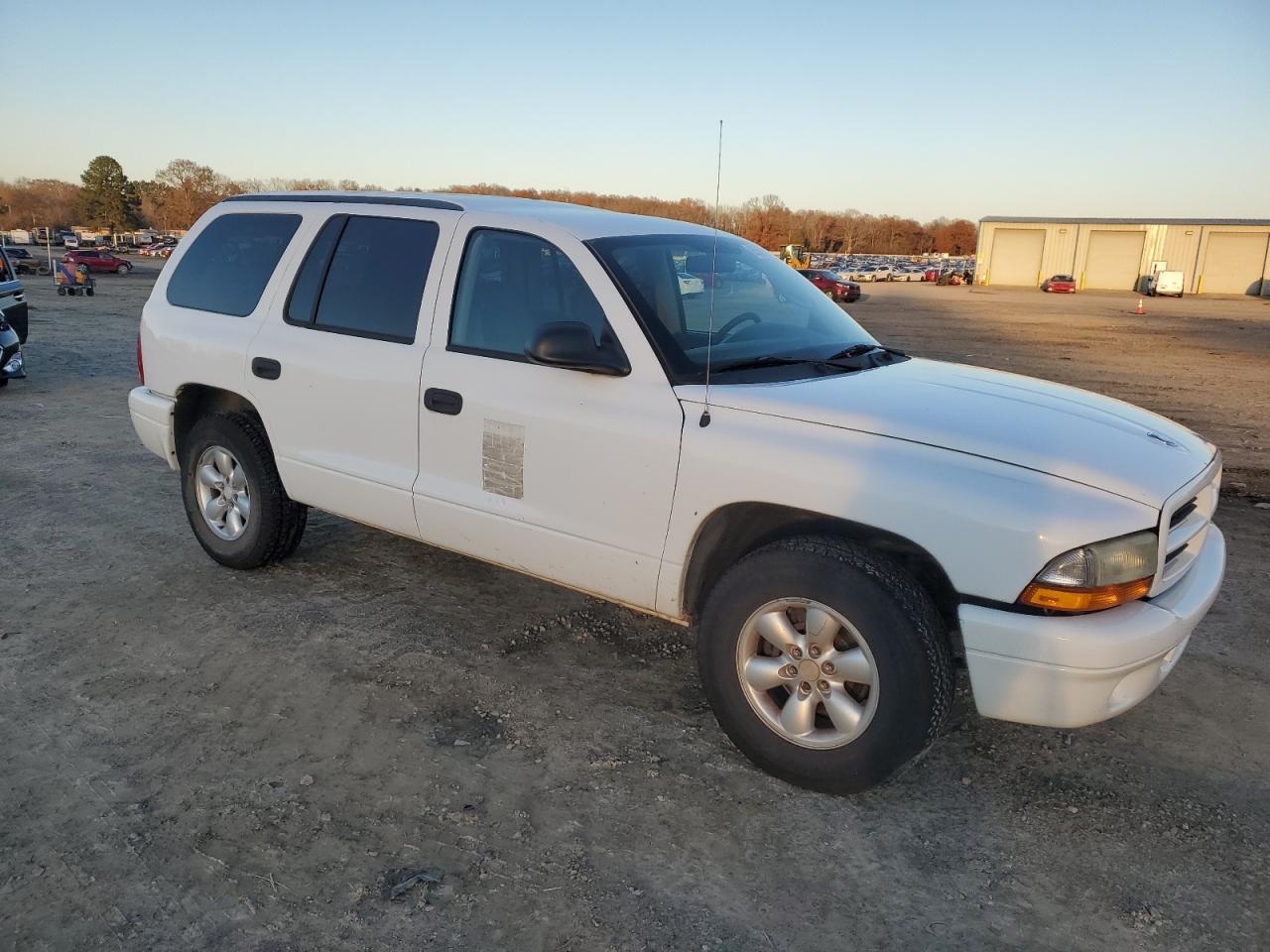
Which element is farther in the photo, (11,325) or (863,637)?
(11,325)

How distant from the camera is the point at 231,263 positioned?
4922mm

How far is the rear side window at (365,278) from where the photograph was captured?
4.13 m

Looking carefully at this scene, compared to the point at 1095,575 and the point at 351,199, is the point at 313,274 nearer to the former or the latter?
the point at 351,199

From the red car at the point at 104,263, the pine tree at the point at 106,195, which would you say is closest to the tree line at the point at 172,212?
the pine tree at the point at 106,195

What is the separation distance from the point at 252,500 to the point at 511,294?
1.96m

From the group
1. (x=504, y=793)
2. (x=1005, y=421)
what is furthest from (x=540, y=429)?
(x=1005, y=421)

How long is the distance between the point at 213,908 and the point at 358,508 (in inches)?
83.1

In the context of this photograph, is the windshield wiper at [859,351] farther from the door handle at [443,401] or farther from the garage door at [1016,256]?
the garage door at [1016,256]

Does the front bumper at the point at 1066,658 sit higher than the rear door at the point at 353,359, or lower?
lower

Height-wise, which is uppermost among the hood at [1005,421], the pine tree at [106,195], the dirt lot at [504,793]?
the pine tree at [106,195]

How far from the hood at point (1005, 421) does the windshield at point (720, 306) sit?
25 centimetres

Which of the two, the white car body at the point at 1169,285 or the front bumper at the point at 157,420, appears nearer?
the front bumper at the point at 157,420

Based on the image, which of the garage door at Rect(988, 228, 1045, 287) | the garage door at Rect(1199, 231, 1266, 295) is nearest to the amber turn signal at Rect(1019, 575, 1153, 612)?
the garage door at Rect(1199, 231, 1266, 295)

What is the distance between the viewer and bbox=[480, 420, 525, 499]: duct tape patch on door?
371 cm
